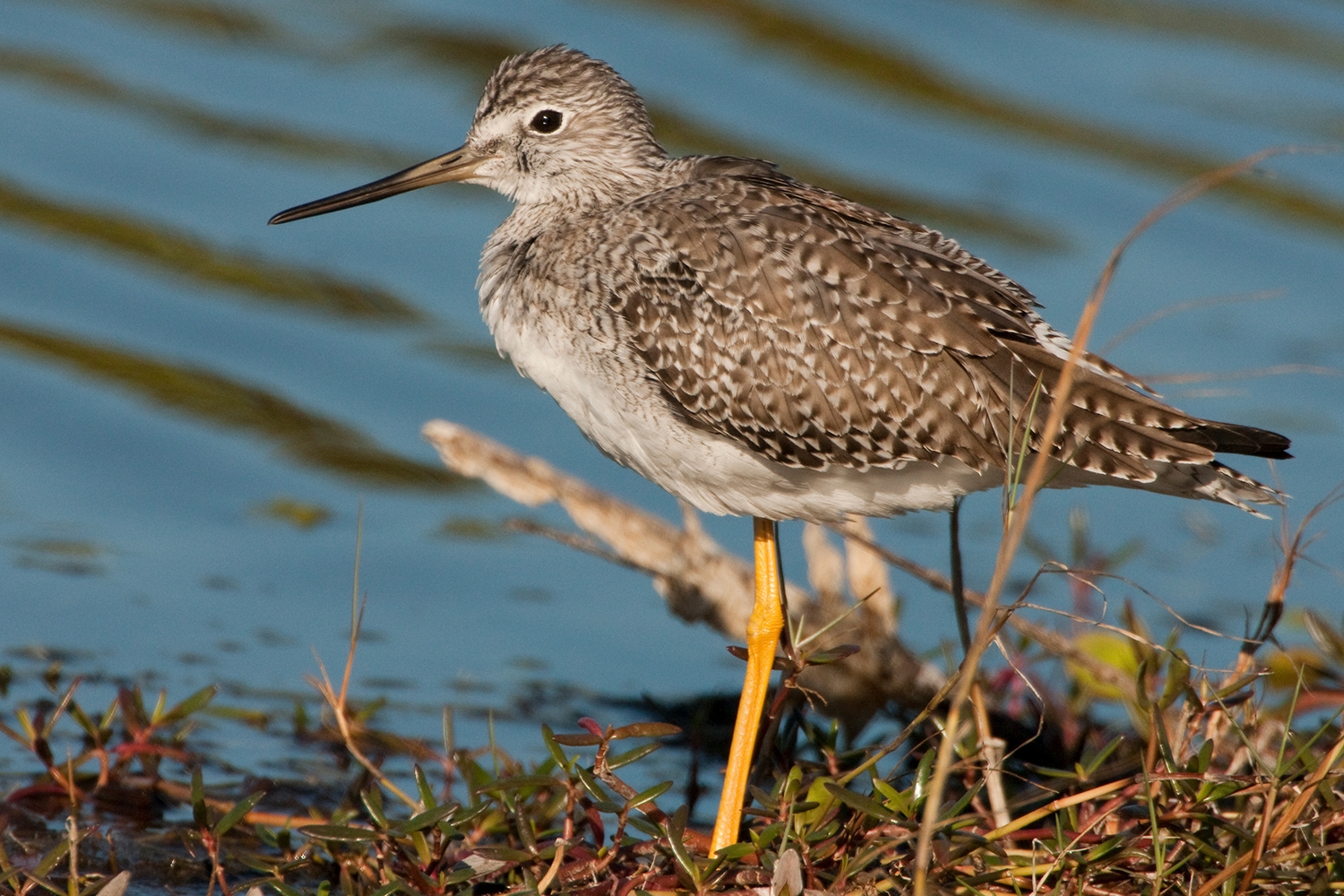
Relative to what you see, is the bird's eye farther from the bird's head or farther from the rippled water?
the rippled water

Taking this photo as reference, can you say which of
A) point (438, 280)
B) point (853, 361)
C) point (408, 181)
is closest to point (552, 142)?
point (408, 181)

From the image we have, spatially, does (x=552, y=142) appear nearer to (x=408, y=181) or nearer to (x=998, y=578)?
(x=408, y=181)

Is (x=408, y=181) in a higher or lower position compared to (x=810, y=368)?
higher

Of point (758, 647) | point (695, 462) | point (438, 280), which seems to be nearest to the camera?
point (695, 462)

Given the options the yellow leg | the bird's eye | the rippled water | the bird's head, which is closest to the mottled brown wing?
the yellow leg

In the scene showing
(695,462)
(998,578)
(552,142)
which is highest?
(552,142)

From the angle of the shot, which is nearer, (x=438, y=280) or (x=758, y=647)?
(x=758, y=647)

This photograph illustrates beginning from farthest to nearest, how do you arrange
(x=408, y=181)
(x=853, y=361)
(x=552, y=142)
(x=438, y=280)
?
(x=438, y=280) → (x=408, y=181) → (x=552, y=142) → (x=853, y=361)

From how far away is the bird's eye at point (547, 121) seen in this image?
7254 millimetres

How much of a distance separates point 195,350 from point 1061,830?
24.5 ft

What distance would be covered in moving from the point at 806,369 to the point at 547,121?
6.18 ft

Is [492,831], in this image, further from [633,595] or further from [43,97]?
[43,97]

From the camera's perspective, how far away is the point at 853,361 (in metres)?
6.13

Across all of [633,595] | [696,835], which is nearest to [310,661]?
[633,595]
